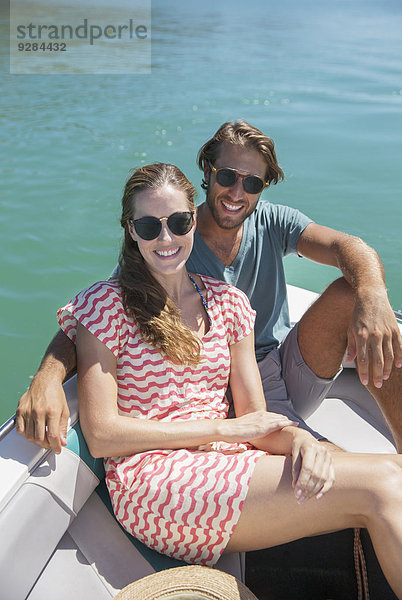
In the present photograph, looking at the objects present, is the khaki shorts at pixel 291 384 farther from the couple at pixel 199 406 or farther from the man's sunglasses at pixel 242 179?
the man's sunglasses at pixel 242 179

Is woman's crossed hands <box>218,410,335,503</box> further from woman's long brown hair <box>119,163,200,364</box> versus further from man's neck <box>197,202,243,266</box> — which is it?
man's neck <box>197,202,243,266</box>

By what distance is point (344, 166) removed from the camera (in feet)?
27.6

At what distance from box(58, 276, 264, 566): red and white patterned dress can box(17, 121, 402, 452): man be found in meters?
0.17

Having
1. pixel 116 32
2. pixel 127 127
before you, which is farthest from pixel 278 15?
pixel 127 127

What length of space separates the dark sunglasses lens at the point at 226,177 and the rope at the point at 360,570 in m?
1.22

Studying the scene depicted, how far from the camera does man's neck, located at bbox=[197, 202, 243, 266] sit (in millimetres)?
2350

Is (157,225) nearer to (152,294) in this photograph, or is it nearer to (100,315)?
(152,294)

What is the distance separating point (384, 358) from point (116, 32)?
15.4m

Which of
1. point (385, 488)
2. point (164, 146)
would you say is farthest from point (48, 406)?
point (164, 146)

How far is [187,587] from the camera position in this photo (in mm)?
1427

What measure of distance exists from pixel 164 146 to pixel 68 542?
7.46 metres

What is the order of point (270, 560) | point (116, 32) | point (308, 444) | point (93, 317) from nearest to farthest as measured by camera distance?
point (308, 444) → point (93, 317) → point (270, 560) → point (116, 32)

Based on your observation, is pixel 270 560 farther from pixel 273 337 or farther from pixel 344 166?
pixel 344 166

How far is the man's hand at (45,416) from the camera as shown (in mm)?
1600
